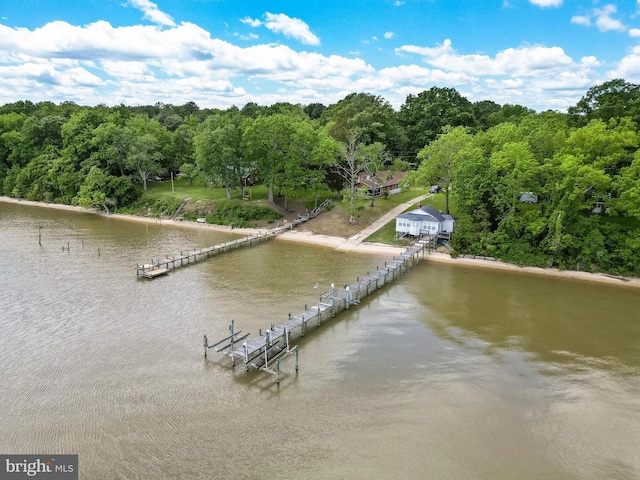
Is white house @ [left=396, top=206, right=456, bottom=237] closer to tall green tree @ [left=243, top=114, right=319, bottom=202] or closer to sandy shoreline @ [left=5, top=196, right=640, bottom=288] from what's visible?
sandy shoreline @ [left=5, top=196, right=640, bottom=288]

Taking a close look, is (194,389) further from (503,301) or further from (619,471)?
(503,301)

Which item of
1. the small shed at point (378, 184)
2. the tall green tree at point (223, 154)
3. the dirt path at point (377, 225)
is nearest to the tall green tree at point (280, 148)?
the tall green tree at point (223, 154)

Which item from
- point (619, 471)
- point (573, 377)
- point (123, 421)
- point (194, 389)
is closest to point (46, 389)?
point (123, 421)

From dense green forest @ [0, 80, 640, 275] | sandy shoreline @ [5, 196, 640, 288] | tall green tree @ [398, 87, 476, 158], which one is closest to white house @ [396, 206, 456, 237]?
dense green forest @ [0, 80, 640, 275]

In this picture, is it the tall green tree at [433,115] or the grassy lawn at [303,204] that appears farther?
the tall green tree at [433,115]

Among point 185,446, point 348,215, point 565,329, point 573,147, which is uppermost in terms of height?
point 573,147

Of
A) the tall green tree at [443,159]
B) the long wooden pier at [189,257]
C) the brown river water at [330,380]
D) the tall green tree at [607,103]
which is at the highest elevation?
the tall green tree at [607,103]

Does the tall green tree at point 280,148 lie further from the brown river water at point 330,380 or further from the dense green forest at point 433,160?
the brown river water at point 330,380

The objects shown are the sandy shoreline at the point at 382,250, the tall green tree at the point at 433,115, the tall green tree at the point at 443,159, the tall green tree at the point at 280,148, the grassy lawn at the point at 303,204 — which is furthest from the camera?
the tall green tree at the point at 433,115
